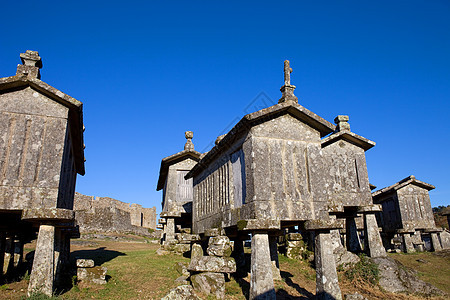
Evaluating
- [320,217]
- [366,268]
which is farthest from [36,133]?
[366,268]

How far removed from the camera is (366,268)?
11.4m

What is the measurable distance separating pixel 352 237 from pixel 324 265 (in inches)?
295

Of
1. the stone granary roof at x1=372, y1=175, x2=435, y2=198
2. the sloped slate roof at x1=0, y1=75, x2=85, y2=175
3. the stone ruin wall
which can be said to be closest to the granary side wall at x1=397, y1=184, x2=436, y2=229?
the stone granary roof at x1=372, y1=175, x2=435, y2=198

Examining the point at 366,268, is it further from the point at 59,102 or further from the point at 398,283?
the point at 59,102

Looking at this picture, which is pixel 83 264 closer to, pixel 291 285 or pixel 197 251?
pixel 197 251

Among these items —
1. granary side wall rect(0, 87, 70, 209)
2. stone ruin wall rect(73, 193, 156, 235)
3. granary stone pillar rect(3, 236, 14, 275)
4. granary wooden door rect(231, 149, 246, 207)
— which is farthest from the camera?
stone ruin wall rect(73, 193, 156, 235)

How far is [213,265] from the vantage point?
8.97 metres

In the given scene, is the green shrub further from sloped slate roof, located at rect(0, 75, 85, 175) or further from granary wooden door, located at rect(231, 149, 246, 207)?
sloped slate roof, located at rect(0, 75, 85, 175)

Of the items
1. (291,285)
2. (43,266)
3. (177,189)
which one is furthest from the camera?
(177,189)

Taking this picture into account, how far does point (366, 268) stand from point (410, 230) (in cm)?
764

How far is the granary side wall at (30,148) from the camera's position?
24.5 feet

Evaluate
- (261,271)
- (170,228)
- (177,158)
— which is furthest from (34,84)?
(170,228)

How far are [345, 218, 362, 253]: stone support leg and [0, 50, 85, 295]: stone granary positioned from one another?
11.6 metres

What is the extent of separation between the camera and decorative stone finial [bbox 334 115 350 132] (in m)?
14.3
